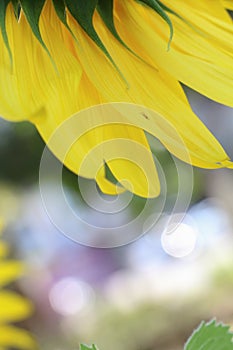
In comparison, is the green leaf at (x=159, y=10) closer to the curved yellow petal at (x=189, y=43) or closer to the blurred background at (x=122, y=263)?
the curved yellow petal at (x=189, y=43)

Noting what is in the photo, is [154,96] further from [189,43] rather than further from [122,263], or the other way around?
[122,263]

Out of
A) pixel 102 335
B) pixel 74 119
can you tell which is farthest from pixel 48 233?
pixel 74 119

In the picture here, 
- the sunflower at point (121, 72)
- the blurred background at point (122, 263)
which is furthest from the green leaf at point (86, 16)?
the blurred background at point (122, 263)

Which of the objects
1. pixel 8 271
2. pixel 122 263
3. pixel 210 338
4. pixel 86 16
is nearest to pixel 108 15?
pixel 86 16

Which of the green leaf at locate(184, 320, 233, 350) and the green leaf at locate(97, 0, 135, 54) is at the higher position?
the green leaf at locate(97, 0, 135, 54)

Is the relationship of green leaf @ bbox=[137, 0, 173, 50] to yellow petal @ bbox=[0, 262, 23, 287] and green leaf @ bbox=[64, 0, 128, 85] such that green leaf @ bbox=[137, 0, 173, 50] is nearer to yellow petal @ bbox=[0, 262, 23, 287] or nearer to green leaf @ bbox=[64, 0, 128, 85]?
green leaf @ bbox=[64, 0, 128, 85]

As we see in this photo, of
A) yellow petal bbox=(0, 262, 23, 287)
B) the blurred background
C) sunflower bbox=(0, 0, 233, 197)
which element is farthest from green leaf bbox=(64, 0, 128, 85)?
the blurred background
